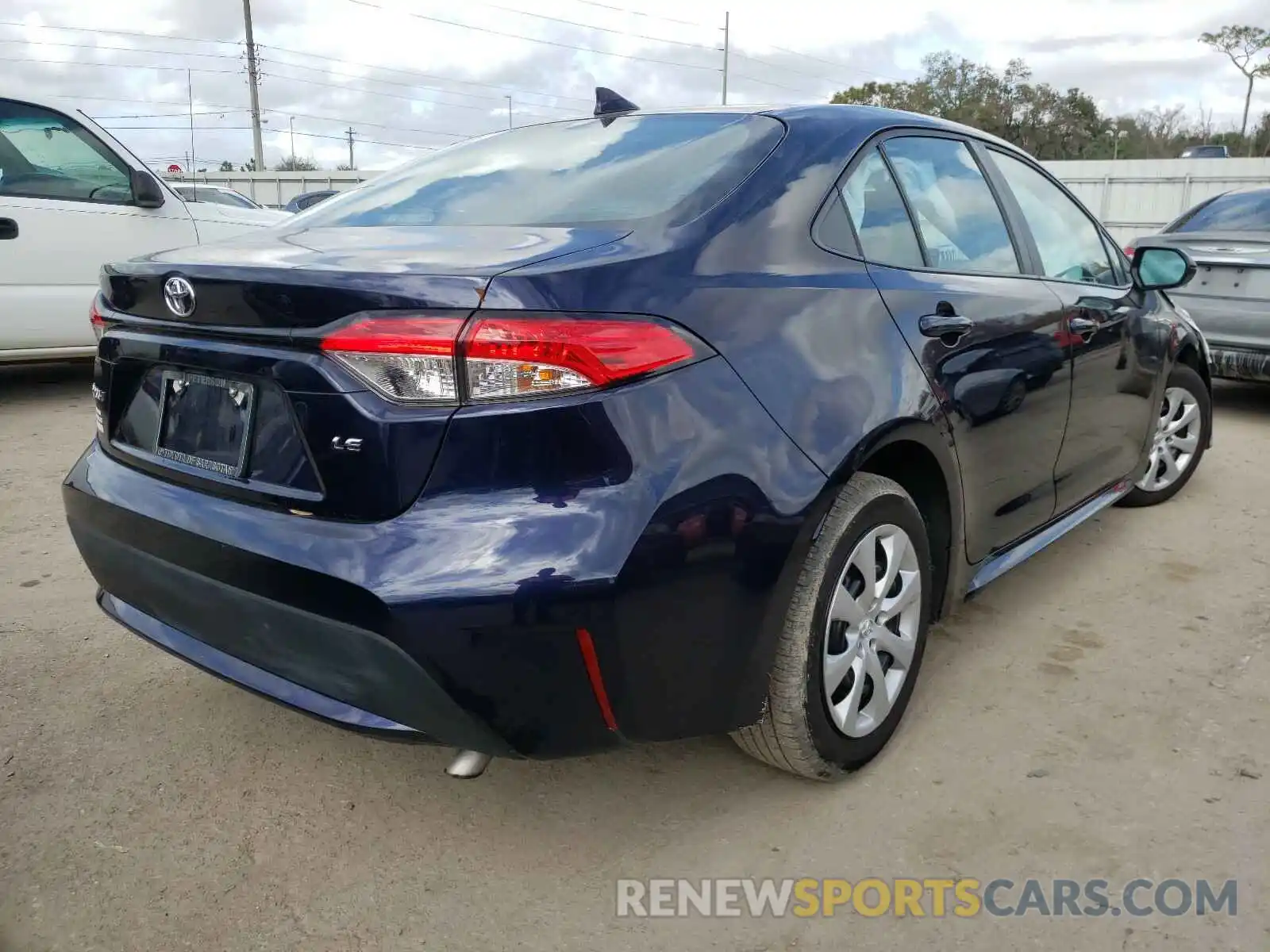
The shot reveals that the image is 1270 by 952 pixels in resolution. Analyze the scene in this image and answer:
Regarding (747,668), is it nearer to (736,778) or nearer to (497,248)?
(736,778)

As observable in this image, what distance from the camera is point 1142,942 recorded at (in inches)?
76.5

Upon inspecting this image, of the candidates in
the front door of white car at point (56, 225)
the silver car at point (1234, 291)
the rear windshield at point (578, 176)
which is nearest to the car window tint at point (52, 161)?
the front door of white car at point (56, 225)

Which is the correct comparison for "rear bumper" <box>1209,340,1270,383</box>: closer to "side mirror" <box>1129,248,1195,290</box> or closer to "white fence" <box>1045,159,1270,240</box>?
"side mirror" <box>1129,248,1195,290</box>

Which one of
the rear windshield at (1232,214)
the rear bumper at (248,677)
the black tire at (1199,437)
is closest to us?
the rear bumper at (248,677)

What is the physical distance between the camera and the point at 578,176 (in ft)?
7.91

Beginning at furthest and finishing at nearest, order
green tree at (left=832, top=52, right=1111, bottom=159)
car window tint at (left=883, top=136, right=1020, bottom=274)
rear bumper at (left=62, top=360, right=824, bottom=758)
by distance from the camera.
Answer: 1. green tree at (left=832, top=52, right=1111, bottom=159)
2. car window tint at (left=883, top=136, right=1020, bottom=274)
3. rear bumper at (left=62, top=360, right=824, bottom=758)

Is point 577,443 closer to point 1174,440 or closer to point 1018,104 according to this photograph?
point 1174,440

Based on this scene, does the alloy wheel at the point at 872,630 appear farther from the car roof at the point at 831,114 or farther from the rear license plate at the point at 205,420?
the rear license plate at the point at 205,420

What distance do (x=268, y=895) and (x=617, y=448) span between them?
3.86 ft

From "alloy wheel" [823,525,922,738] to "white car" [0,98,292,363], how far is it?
15.2ft

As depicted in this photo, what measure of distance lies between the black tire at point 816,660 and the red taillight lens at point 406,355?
837mm

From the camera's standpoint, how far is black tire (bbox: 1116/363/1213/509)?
4418mm

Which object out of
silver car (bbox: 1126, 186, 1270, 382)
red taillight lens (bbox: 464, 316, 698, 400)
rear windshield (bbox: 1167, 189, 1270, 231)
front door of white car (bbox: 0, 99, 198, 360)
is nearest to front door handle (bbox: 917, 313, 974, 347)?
red taillight lens (bbox: 464, 316, 698, 400)

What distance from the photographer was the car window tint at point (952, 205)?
2.71 meters
